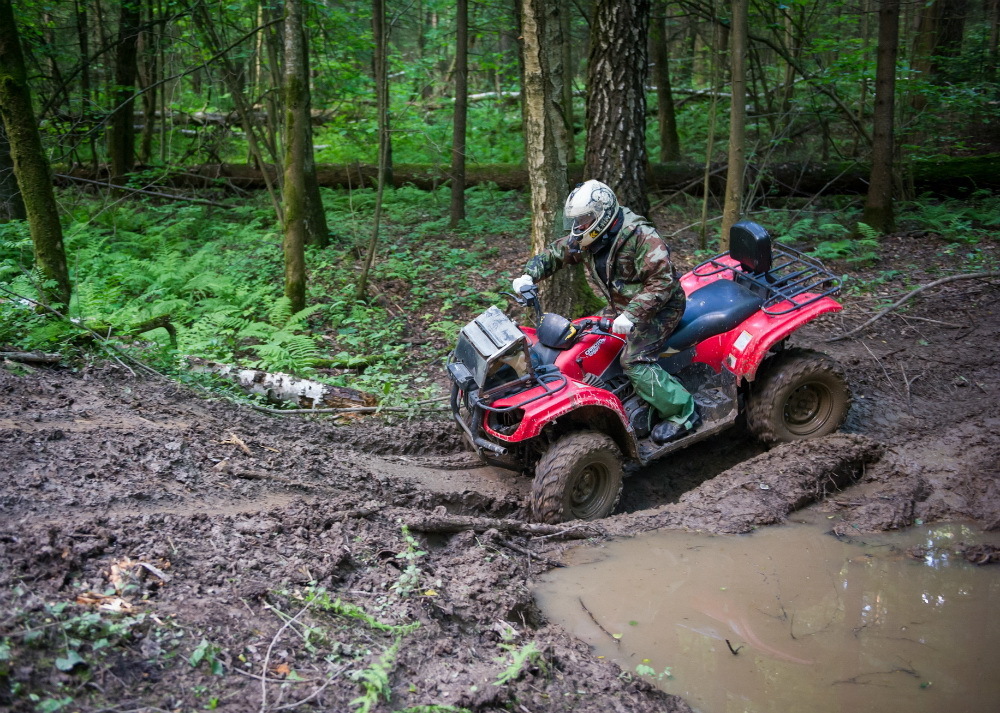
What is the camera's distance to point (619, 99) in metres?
7.61

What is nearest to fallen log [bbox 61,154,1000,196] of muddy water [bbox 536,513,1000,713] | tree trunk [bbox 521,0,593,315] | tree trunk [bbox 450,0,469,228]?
tree trunk [bbox 450,0,469,228]

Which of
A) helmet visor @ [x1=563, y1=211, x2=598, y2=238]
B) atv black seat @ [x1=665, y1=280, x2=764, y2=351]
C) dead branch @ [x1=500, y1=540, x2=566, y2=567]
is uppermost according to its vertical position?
helmet visor @ [x1=563, y1=211, x2=598, y2=238]

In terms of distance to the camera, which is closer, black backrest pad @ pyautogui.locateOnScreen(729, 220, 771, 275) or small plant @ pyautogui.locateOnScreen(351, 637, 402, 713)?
small plant @ pyautogui.locateOnScreen(351, 637, 402, 713)

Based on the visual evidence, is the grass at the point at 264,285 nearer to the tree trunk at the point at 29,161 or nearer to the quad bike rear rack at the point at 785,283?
the tree trunk at the point at 29,161

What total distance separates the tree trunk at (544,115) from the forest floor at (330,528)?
89.2 inches

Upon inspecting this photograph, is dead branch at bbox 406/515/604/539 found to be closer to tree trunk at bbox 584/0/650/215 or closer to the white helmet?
the white helmet

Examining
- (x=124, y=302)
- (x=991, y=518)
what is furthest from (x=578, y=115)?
(x=991, y=518)

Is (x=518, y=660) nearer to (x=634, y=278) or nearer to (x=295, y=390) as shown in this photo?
(x=634, y=278)

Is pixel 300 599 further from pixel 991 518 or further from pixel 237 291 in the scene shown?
pixel 237 291

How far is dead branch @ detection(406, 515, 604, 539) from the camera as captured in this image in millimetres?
4238

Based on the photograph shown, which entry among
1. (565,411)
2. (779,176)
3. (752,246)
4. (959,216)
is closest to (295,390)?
(565,411)

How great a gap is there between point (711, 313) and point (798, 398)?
1.11 metres

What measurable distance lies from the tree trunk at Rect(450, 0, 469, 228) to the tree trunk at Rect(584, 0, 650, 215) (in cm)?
443

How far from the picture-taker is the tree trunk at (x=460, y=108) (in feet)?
38.0
